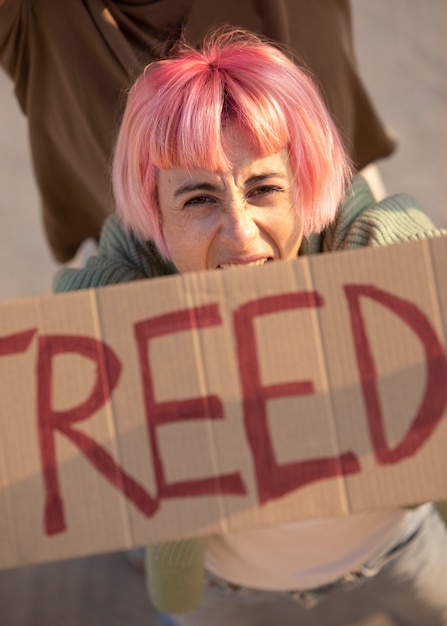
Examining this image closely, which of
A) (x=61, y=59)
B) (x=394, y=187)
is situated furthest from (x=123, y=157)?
(x=394, y=187)

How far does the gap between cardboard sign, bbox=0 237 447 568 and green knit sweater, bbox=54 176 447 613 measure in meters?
0.33

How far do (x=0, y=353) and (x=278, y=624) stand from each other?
3.83 ft

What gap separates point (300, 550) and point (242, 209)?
530 millimetres

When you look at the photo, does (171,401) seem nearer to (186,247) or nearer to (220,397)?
(220,397)

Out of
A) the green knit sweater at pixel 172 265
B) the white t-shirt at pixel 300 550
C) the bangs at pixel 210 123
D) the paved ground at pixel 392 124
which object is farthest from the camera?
the paved ground at pixel 392 124

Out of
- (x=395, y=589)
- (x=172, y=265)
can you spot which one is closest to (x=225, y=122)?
(x=172, y=265)

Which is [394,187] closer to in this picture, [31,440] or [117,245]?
[117,245]

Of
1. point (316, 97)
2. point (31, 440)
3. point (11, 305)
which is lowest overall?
point (31, 440)

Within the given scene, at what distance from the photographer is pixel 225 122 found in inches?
38.8

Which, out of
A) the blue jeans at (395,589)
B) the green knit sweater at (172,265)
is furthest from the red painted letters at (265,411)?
the blue jeans at (395,589)

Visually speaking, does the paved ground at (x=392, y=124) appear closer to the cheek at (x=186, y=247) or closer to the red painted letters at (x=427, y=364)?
the cheek at (x=186, y=247)

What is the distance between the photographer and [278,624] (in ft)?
5.58

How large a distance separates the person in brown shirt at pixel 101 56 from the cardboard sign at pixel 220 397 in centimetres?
64

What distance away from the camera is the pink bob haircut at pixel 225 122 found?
978 mm
